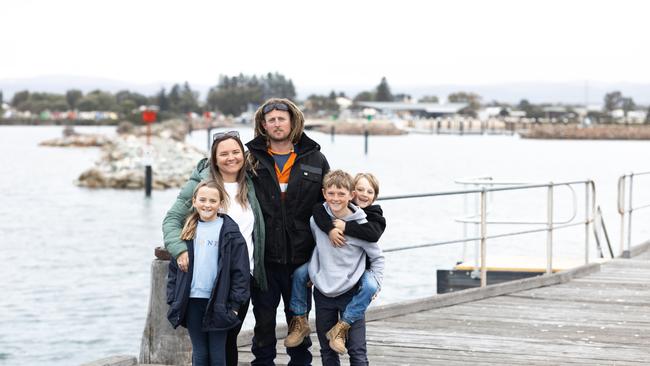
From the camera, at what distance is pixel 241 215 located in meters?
5.07

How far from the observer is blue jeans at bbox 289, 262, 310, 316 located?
17.5 ft

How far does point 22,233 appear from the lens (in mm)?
31703

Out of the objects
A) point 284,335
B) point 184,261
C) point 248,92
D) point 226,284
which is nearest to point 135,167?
point 284,335

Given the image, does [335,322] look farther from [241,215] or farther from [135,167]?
[135,167]

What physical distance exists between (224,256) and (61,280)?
56.1ft

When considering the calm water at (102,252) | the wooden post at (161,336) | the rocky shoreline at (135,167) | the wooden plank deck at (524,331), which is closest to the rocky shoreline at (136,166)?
the rocky shoreline at (135,167)

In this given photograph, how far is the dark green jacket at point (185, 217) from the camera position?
16.3 ft

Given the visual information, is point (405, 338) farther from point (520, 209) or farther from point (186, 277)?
point (520, 209)

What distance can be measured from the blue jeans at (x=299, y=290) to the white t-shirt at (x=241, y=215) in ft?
1.08

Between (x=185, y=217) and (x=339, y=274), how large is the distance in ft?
2.70

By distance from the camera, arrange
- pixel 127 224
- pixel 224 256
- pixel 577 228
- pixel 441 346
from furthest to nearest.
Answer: pixel 127 224, pixel 577 228, pixel 441 346, pixel 224 256

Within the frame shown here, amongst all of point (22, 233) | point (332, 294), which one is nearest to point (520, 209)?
point (22, 233)

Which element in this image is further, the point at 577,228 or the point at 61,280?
the point at 577,228

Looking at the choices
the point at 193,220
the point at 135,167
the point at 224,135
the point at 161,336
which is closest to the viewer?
the point at 193,220
